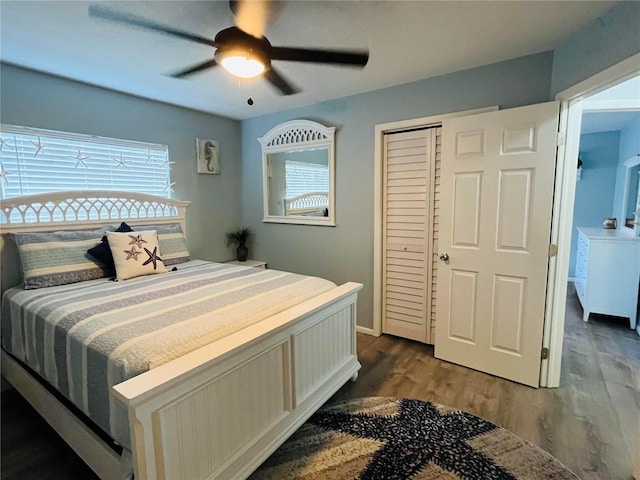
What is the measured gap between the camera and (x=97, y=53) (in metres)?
2.25

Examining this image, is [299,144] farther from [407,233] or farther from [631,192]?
[631,192]

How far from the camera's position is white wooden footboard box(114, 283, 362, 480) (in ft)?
3.88

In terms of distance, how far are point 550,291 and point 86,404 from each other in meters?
2.85

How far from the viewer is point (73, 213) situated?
9.10ft

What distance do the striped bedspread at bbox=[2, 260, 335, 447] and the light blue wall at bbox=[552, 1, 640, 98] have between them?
6.78 feet

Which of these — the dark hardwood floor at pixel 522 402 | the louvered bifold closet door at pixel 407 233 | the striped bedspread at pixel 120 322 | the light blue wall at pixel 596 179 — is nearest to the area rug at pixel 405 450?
the dark hardwood floor at pixel 522 402

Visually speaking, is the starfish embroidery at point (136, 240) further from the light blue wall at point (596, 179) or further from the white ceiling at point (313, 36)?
the light blue wall at point (596, 179)

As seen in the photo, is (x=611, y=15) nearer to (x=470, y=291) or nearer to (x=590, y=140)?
(x=470, y=291)

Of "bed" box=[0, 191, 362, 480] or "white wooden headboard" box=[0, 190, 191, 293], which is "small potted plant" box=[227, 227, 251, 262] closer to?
"white wooden headboard" box=[0, 190, 191, 293]

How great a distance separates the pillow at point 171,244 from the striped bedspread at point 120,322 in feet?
A: 1.70

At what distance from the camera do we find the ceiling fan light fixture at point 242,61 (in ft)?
5.11

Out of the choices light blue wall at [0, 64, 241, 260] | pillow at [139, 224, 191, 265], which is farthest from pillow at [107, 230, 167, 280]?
light blue wall at [0, 64, 241, 260]

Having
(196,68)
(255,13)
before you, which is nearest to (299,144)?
(196,68)

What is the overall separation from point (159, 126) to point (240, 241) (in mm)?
1589
